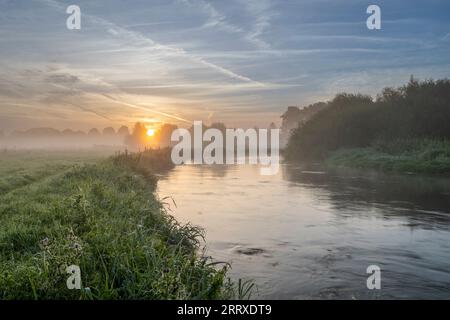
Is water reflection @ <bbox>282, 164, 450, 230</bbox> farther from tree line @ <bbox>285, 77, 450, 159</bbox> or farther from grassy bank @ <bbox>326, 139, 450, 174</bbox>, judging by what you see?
tree line @ <bbox>285, 77, 450, 159</bbox>

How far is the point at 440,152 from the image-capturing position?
4166 cm

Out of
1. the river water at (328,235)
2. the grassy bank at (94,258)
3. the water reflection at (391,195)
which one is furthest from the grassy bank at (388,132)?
the grassy bank at (94,258)

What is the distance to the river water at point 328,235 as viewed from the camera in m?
11.2

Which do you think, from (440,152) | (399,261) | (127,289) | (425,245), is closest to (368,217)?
(425,245)

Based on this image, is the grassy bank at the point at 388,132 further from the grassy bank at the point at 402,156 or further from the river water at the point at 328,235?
the river water at the point at 328,235

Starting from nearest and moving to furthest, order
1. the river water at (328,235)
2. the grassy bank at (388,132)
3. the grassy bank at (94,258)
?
the grassy bank at (94,258)
the river water at (328,235)
the grassy bank at (388,132)

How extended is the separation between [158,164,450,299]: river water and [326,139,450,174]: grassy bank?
7825mm

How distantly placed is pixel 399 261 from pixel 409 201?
12.3 m

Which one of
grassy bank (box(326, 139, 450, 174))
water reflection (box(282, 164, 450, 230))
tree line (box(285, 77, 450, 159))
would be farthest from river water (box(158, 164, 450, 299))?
tree line (box(285, 77, 450, 159))

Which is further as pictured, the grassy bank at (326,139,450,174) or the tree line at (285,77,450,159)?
the tree line at (285,77,450,159)

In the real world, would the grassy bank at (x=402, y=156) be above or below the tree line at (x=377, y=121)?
below

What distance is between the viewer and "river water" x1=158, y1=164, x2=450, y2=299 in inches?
440

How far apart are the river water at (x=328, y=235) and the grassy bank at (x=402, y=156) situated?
308 inches
